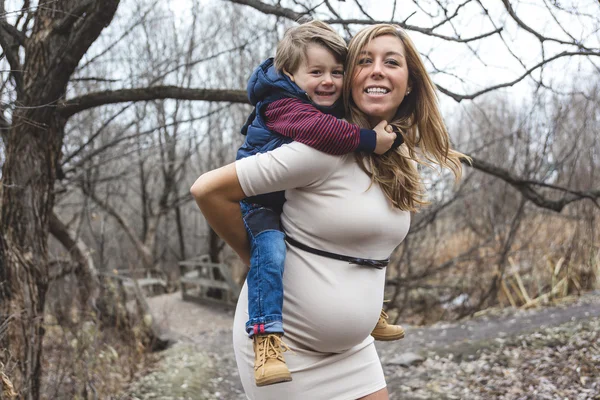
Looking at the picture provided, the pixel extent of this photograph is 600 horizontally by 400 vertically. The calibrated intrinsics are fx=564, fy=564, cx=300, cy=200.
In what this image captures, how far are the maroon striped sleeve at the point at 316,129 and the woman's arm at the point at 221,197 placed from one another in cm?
20

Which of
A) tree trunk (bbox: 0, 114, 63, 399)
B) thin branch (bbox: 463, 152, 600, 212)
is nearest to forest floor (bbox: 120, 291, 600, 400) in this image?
thin branch (bbox: 463, 152, 600, 212)

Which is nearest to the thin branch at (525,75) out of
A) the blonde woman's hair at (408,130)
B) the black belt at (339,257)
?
the blonde woman's hair at (408,130)

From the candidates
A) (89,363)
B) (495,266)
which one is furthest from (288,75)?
(495,266)

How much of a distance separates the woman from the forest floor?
3100mm

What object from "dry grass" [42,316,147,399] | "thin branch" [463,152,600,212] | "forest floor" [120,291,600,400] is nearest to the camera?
"dry grass" [42,316,147,399]

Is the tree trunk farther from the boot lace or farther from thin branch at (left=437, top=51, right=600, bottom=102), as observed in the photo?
thin branch at (left=437, top=51, right=600, bottom=102)

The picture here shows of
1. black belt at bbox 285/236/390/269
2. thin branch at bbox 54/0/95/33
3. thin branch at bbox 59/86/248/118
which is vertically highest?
thin branch at bbox 54/0/95/33

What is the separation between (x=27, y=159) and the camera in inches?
145

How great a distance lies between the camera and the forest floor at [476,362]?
4.61 m

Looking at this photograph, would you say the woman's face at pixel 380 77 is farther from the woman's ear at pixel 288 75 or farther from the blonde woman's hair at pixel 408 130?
the woman's ear at pixel 288 75

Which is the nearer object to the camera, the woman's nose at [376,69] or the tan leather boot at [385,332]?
the woman's nose at [376,69]

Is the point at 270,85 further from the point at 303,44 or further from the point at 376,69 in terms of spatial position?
the point at 376,69

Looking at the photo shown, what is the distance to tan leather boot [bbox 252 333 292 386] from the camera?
1.55 meters

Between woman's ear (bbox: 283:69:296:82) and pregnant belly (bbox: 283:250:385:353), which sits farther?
woman's ear (bbox: 283:69:296:82)
